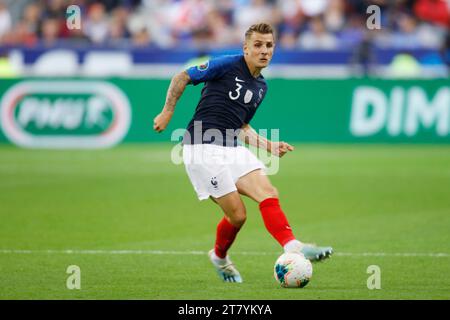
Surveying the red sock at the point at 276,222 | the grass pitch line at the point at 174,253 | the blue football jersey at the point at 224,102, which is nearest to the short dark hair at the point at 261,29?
the blue football jersey at the point at 224,102

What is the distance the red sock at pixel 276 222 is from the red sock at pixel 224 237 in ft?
1.74

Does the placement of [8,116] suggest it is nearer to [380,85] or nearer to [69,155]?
[69,155]

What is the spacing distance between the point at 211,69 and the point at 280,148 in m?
0.90

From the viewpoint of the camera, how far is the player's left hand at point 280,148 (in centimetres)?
862

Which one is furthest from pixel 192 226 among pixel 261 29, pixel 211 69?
pixel 261 29

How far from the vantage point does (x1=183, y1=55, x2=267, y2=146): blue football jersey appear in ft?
28.8

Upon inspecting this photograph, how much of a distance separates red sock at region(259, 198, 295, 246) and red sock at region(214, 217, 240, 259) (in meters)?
0.53

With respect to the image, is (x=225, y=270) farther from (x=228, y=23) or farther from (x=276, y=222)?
(x=228, y=23)

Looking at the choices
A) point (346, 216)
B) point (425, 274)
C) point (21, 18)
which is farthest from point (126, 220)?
point (21, 18)

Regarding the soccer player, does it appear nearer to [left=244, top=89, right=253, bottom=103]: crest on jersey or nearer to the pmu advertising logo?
[left=244, top=89, right=253, bottom=103]: crest on jersey

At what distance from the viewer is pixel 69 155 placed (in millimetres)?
21266

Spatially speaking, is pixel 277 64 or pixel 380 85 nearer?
pixel 380 85

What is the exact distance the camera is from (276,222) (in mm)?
8375
